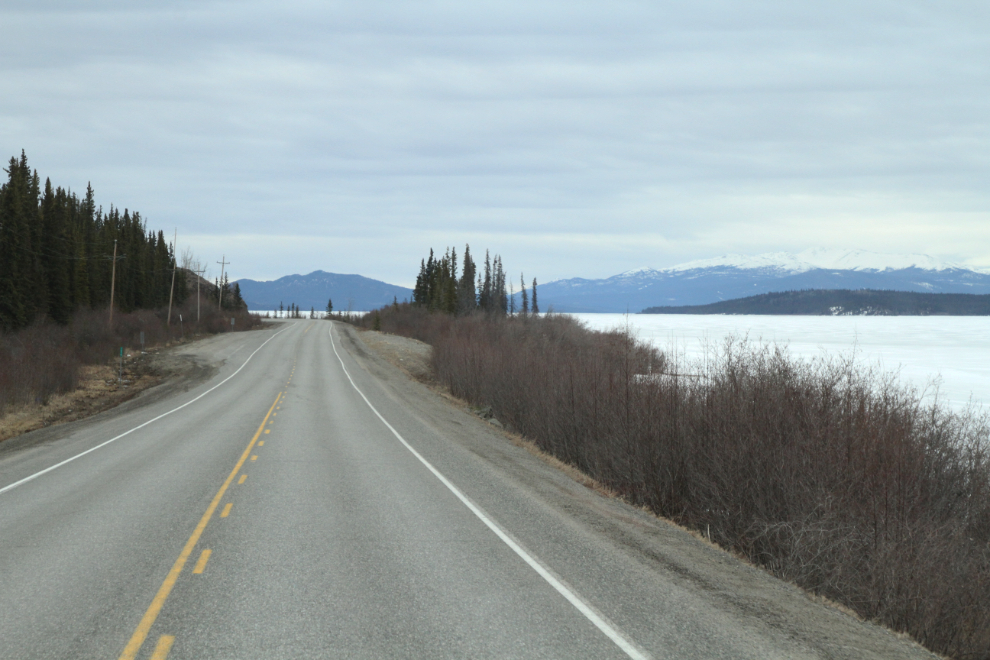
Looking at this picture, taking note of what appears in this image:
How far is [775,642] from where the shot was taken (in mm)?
5633

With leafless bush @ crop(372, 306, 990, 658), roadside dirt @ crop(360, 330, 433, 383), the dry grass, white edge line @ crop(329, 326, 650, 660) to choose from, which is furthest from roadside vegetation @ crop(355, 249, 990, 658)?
roadside dirt @ crop(360, 330, 433, 383)

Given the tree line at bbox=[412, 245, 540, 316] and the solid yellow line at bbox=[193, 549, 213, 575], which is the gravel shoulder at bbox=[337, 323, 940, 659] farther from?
the tree line at bbox=[412, 245, 540, 316]

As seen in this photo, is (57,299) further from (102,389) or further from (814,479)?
(814,479)

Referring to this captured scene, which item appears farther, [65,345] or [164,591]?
[65,345]

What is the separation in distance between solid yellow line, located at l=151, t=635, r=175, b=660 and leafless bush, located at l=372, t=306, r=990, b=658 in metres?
7.66

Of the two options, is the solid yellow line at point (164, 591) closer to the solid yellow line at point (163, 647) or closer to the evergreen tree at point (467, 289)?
the solid yellow line at point (163, 647)

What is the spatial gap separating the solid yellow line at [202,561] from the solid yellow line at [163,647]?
1.62 metres

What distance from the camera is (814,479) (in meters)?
11.5

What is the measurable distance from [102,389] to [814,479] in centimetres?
3393

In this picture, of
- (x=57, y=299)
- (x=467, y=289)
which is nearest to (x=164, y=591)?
(x=57, y=299)

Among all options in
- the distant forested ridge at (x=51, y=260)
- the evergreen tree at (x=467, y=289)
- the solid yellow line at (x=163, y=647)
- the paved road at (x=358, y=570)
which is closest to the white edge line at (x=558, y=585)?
the paved road at (x=358, y=570)

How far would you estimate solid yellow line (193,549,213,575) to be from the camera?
6.92 metres

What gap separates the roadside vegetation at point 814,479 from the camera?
8328mm

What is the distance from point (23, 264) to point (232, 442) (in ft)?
160
